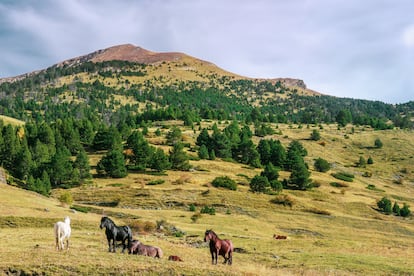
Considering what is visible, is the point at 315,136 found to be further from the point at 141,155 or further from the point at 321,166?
the point at 141,155

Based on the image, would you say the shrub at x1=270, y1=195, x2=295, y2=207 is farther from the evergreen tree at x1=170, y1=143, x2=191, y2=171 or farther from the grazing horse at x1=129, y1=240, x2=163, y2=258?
the grazing horse at x1=129, y1=240, x2=163, y2=258

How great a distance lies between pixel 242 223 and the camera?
60375 mm

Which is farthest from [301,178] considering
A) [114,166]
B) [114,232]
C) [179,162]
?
[114,232]

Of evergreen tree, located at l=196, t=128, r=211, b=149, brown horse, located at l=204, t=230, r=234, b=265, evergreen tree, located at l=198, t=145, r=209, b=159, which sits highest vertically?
evergreen tree, located at l=196, t=128, r=211, b=149

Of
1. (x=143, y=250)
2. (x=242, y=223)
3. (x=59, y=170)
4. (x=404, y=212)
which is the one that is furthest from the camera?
(x=404, y=212)

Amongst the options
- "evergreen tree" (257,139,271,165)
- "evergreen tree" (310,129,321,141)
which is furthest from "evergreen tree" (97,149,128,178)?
"evergreen tree" (310,129,321,141)

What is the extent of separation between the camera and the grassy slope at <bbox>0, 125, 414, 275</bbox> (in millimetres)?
20328

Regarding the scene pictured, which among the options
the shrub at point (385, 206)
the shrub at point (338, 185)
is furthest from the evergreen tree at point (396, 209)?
the shrub at point (338, 185)

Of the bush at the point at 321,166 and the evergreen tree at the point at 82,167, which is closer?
the evergreen tree at the point at 82,167

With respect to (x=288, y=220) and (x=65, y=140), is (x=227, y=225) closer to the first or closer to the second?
(x=288, y=220)

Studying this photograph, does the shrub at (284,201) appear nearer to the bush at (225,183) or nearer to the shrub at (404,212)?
the bush at (225,183)

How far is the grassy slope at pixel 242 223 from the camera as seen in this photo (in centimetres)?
2033

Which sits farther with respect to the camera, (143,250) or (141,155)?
(141,155)

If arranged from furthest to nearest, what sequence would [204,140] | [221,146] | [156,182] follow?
[204,140] → [221,146] → [156,182]
